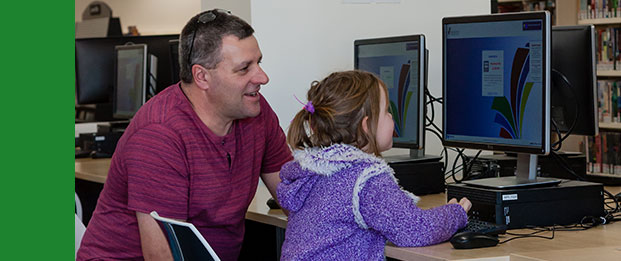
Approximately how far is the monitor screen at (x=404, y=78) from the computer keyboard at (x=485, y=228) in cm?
66

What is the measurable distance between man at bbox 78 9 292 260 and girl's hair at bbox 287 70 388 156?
0.88 feet

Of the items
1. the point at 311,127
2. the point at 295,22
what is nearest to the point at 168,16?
the point at 295,22

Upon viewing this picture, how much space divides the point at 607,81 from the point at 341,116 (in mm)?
3581

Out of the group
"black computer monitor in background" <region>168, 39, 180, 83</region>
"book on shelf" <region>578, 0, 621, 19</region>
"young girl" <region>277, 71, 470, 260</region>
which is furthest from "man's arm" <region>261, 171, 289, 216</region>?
"book on shelf" <region>578, 0, 621, 19</region>

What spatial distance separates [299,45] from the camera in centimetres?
299

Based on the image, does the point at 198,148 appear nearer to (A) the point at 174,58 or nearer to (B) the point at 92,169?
(B) the point at 92,169

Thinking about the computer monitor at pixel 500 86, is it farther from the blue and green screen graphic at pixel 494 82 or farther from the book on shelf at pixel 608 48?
the book on shelf at pixel 608 48

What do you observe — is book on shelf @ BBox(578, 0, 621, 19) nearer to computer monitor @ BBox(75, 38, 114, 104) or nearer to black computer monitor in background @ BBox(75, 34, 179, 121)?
black computer monitor in background @ BBox(75, 34, 179, 121)

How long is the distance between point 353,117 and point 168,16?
21.0 ft

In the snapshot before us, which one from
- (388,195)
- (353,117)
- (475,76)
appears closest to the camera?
(388,195)

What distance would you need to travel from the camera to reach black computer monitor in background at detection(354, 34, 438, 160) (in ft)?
8.56

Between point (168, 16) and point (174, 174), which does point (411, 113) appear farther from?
point (168, 16)

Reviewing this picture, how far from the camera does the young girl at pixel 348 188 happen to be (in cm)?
185

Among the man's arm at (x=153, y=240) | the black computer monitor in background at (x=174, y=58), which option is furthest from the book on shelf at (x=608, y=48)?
the man's arm at (x=153, y=240)
